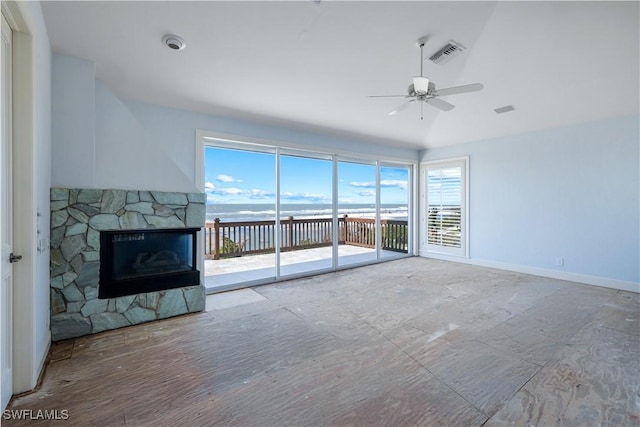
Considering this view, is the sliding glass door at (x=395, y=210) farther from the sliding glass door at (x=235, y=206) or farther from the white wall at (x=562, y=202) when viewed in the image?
the sliding glass door at (x=235, y=206)

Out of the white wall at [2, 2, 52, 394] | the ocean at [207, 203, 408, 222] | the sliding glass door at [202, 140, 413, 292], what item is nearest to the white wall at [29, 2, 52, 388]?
the white wall at [2, 2, 52, 394]

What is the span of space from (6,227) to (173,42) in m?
1.90

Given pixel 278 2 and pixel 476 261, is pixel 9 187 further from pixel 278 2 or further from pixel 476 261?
pixel 476 261

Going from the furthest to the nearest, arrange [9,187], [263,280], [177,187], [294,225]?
[294,225] < [263,280] < [177,187] < [9,187]

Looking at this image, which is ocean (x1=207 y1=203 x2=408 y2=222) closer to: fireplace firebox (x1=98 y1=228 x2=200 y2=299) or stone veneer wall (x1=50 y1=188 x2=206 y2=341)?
fireplace firebox (x1=98 y1=228 x2=200 y2=299)

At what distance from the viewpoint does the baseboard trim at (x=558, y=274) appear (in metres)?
4.37

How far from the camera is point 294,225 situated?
6258mm

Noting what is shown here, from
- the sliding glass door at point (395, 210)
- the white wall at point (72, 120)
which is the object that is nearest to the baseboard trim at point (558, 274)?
the sliding glass door at point (395, 210)

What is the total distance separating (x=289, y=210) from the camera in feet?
16.7

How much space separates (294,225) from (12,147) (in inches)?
183

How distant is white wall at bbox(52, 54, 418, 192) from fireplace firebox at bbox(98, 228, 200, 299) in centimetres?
53

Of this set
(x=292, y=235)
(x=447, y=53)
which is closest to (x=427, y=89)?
(x=447, y=53)

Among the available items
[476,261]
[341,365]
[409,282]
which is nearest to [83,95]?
[341,365]

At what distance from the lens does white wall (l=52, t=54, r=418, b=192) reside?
2.80 meters
